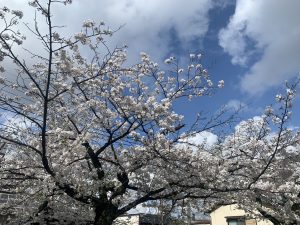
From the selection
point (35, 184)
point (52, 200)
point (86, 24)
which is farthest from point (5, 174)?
point (86, 24)

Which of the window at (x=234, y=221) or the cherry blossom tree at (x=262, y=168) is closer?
the cherry blossom tree at (x=262, y=168)

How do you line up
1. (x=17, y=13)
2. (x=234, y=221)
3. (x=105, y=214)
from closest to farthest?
(x=17, y=13) < (x=105, y=214) < (x=234, y=221)

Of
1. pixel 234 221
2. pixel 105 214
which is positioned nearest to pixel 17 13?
pixel 105 214

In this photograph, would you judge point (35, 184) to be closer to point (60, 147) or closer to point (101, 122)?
point (60, 147)

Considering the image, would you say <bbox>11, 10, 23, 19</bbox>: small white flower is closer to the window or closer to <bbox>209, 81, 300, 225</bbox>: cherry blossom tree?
A: <bbox>209, 81, 300, 225</bbox>: cherry blossom tree

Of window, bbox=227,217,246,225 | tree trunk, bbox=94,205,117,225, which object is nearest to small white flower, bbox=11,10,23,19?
tree trunk, bbox=94,205,117,225

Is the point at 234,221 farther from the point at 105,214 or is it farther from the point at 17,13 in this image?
the point at 17,13

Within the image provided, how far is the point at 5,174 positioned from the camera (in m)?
11.7

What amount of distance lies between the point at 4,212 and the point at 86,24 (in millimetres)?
7971

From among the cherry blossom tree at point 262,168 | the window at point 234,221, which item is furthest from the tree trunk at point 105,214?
the window at point 234,221

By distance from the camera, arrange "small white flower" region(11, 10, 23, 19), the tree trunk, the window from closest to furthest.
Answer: "small white flower" region(11, 10, 23, 19), the tree trunk, the window

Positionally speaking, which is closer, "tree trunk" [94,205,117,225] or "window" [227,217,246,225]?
"tree trunk" [94,205,117,225]

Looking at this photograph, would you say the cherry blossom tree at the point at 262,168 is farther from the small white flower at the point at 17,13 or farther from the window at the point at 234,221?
the window at the point at 234,221

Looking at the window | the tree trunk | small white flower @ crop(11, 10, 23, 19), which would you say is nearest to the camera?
small white flower @ crop(11, 10, 23, 19)
